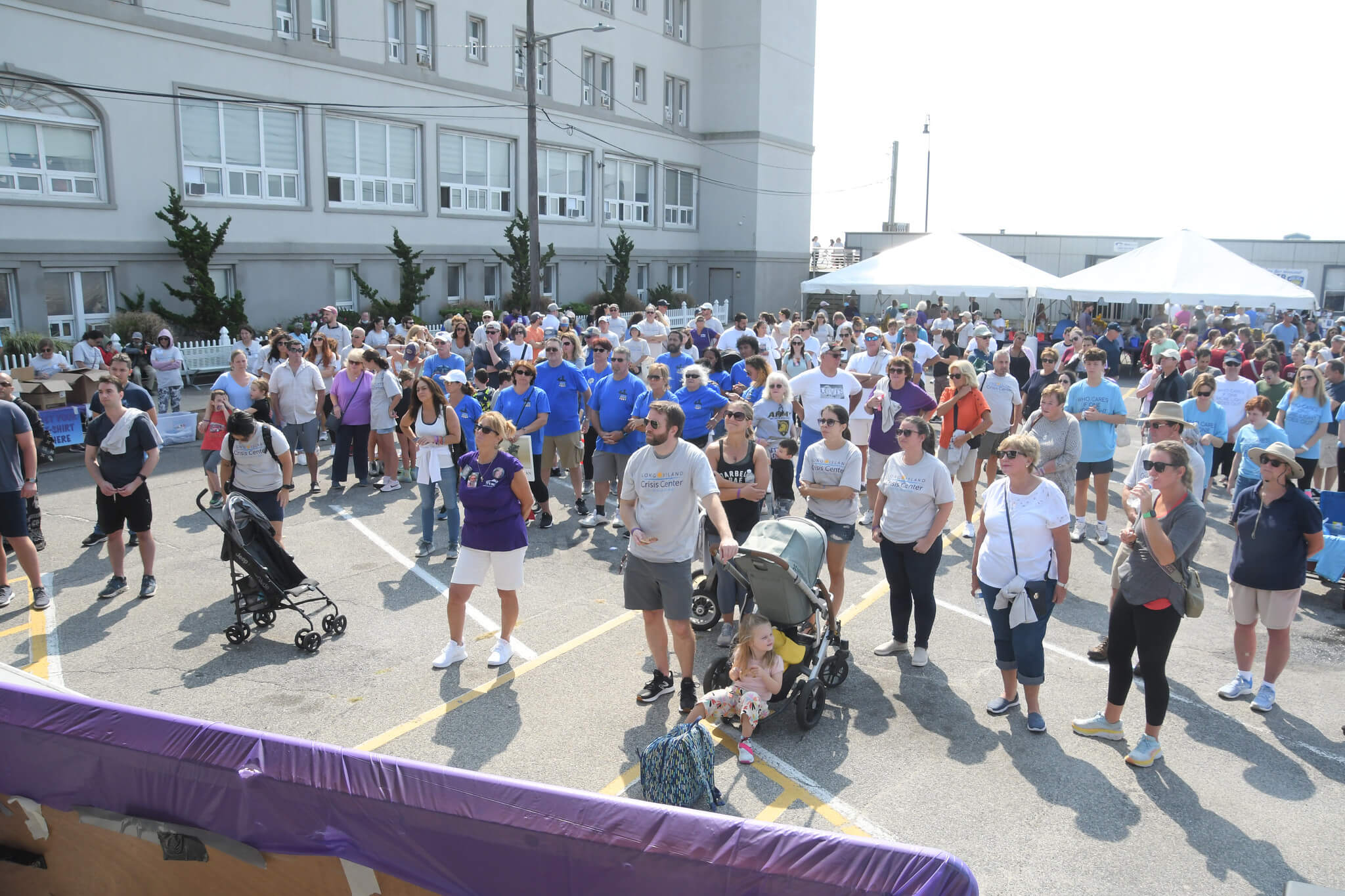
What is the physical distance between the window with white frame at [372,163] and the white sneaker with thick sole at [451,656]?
21165 mm

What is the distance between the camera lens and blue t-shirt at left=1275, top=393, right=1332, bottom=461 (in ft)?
33.2

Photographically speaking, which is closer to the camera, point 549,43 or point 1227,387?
point 1227,387

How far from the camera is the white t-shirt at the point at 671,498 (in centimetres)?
586

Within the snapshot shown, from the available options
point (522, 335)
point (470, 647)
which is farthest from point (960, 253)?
point (470, 647)

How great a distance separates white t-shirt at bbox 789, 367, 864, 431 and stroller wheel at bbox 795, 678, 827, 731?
14.3 feet

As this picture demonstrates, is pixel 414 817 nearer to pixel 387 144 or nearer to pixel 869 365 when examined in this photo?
pixel 869 365

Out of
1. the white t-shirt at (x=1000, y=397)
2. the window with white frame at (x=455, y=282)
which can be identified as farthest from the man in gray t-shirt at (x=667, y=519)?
the window with white frame at (x=455, y=282)

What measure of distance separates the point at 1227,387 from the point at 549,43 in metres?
26.2

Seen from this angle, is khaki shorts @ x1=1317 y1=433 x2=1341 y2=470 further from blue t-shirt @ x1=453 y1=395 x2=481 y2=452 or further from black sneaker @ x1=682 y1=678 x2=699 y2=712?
blue t-shirt @ x1=453 y1=395 x2=481 y2=452

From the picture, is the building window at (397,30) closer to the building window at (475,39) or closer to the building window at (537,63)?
the building window at (475,39)

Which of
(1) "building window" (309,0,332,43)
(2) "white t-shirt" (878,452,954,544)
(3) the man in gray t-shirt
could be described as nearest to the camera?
(3) the man in gray t-shirt

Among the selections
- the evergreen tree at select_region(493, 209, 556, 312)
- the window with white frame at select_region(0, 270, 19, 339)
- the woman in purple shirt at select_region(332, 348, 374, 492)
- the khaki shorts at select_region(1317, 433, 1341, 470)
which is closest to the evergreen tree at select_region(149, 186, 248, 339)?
the window with white frame at select_region(0, 270, 19, 339)

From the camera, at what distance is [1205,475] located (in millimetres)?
9141

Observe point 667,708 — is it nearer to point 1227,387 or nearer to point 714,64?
point 1227,387
